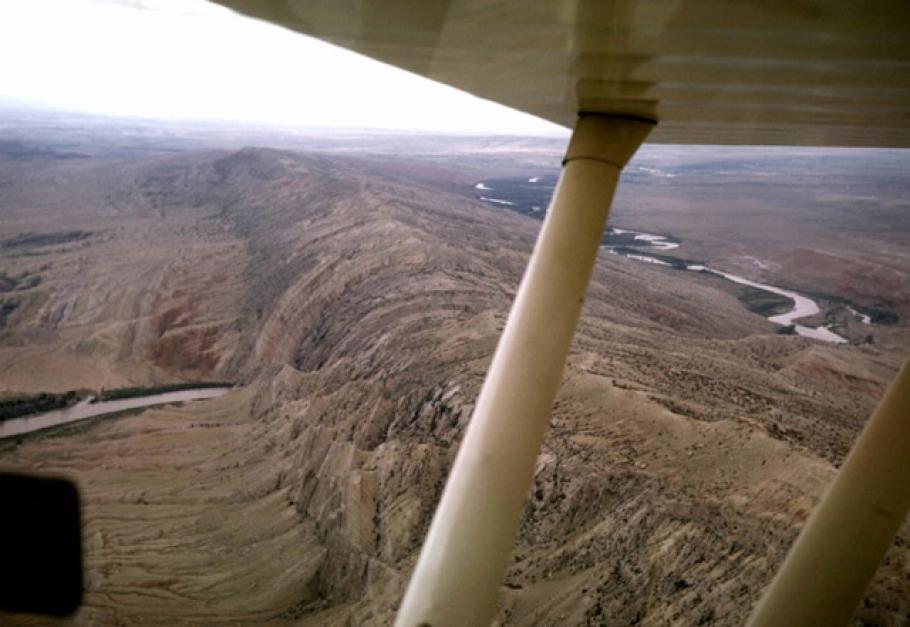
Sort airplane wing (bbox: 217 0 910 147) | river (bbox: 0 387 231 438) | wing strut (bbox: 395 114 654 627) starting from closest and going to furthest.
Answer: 1. airplane wing (bbox: 217 0 910 147)
2. wing strut (bbox: 395 114 654 627)
3. river (bbox: 0 387 231 438)

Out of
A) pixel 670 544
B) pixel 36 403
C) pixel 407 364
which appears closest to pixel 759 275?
pixel 407 364

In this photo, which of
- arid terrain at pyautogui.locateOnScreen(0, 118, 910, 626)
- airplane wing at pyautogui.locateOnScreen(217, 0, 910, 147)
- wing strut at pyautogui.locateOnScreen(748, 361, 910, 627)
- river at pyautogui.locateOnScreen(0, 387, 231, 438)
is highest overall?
airplane wing at pyautogui.locateOnScreen(217, 0, 910, 147)

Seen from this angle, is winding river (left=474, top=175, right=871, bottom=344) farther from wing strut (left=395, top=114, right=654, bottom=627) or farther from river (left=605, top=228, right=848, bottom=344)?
wing strut (left=395, top=114, right=654, bottom=627)

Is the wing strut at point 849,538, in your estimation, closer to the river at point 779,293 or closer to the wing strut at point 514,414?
the wing strut at point 514,414

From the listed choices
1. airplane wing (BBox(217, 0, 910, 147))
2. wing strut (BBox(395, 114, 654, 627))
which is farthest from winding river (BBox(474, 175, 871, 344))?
wing strut (BBox(395, 114, 654, 627))

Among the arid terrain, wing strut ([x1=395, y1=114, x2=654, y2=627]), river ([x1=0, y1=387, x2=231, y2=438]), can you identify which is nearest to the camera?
wing strut ([x1=395, y1=114, x2=654, y2=627])

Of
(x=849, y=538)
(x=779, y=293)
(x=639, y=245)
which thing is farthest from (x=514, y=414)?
(x=639, y=245)
